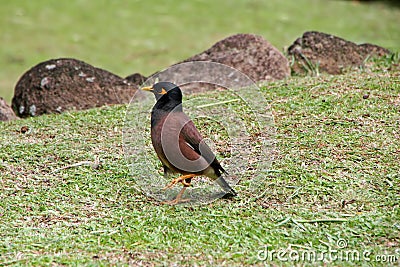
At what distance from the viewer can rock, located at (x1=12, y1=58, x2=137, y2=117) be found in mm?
5797

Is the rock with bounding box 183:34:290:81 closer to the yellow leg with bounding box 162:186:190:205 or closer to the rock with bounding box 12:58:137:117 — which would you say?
the rock with bounding box 12:58:137:117

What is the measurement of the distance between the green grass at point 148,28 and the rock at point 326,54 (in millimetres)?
2678

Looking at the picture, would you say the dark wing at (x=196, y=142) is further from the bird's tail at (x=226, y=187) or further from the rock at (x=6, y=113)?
the rock at (x=6, y=113)

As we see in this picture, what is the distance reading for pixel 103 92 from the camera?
19.2ft

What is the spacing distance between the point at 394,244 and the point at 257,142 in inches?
57.9

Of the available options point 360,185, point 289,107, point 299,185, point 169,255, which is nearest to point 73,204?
point 169,255

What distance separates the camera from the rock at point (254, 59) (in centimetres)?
612

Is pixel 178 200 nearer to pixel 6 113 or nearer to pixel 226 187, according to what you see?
pixel 226 187

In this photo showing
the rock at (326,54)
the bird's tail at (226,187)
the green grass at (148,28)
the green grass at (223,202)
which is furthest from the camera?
the green grass at (148,28)

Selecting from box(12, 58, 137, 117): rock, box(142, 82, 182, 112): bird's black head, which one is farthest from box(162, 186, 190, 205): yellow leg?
box(12, 58, 137, 117): rock

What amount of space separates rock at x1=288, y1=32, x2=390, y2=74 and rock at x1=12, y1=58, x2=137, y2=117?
5.96 feet

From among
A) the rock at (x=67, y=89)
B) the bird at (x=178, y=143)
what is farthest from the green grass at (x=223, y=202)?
the rock at (x=67, y=89)

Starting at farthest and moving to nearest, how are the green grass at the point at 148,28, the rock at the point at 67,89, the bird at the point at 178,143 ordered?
the green grass at the point at 148,28
the rock at the point at 67,89
the bird at the point at 178,143

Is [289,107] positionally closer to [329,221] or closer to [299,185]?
[299,185]
